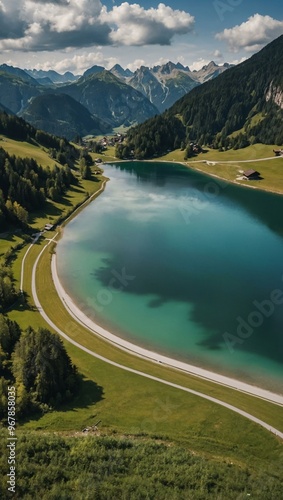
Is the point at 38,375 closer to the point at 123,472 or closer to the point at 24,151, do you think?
the point at 123,472

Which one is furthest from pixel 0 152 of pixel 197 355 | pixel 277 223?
pixel 197 355

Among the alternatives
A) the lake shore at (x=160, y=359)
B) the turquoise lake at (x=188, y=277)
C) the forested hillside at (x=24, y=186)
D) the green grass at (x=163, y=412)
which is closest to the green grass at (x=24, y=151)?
the forested hillside at (x=24, y=186)

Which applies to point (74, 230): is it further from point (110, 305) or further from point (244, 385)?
point (244, 385)

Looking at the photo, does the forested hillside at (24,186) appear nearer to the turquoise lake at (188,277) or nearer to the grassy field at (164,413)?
the turquoise lake at (188,277)

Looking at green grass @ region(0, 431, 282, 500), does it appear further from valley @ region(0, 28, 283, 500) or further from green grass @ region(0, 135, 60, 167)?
green grass @ region(0, 135, 60, 167)

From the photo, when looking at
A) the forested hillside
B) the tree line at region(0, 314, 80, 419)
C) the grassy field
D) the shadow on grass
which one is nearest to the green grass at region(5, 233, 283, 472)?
the grassy field

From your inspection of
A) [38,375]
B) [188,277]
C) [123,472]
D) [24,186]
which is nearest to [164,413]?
[123,472]

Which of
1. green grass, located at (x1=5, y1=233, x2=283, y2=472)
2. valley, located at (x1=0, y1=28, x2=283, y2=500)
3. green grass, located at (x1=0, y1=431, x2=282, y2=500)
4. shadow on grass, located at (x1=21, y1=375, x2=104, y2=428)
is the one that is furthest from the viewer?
shadow on grass, located at (x1=21, y1=375, x2=104, y2=428)
